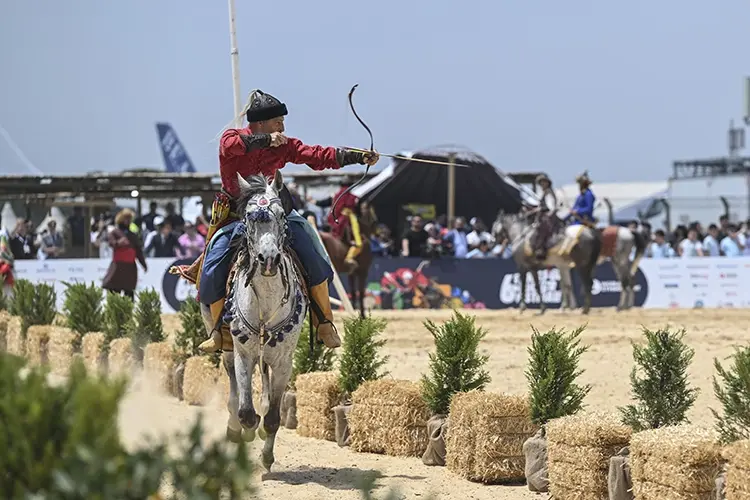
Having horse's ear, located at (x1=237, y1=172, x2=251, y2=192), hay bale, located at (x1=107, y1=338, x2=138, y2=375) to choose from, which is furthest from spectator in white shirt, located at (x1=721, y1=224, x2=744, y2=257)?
horse's ear, located at (x1=237, y1=172, x2=251, y2=192)

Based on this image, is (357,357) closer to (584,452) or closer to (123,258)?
(584,452)

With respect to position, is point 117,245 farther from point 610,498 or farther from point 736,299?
point 736,299

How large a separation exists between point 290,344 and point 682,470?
3.14 m

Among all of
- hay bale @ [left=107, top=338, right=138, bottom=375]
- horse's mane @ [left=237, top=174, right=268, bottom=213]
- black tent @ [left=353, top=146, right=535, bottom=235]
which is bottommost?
hay bale @ [left=107, top=338, right=138, bottom=375]

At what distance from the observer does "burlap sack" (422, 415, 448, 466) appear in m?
9.03

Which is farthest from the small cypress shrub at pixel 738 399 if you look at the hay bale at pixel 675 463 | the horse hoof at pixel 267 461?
the horse hoof at pixel 267 461

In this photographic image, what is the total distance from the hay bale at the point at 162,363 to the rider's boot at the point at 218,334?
412cm

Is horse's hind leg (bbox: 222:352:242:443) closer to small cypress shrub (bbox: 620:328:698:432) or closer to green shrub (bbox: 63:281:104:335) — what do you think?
small cypress shrub (bbox: 620:328:698:432)

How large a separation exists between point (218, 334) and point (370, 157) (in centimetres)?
167

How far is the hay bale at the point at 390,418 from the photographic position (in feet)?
30.8

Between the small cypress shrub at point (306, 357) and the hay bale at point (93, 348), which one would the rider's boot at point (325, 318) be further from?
the hay bale at point (93, 348)

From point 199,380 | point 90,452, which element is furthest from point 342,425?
point 90,452

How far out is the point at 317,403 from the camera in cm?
1041

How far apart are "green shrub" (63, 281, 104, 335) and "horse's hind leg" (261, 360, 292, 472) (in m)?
7.08
